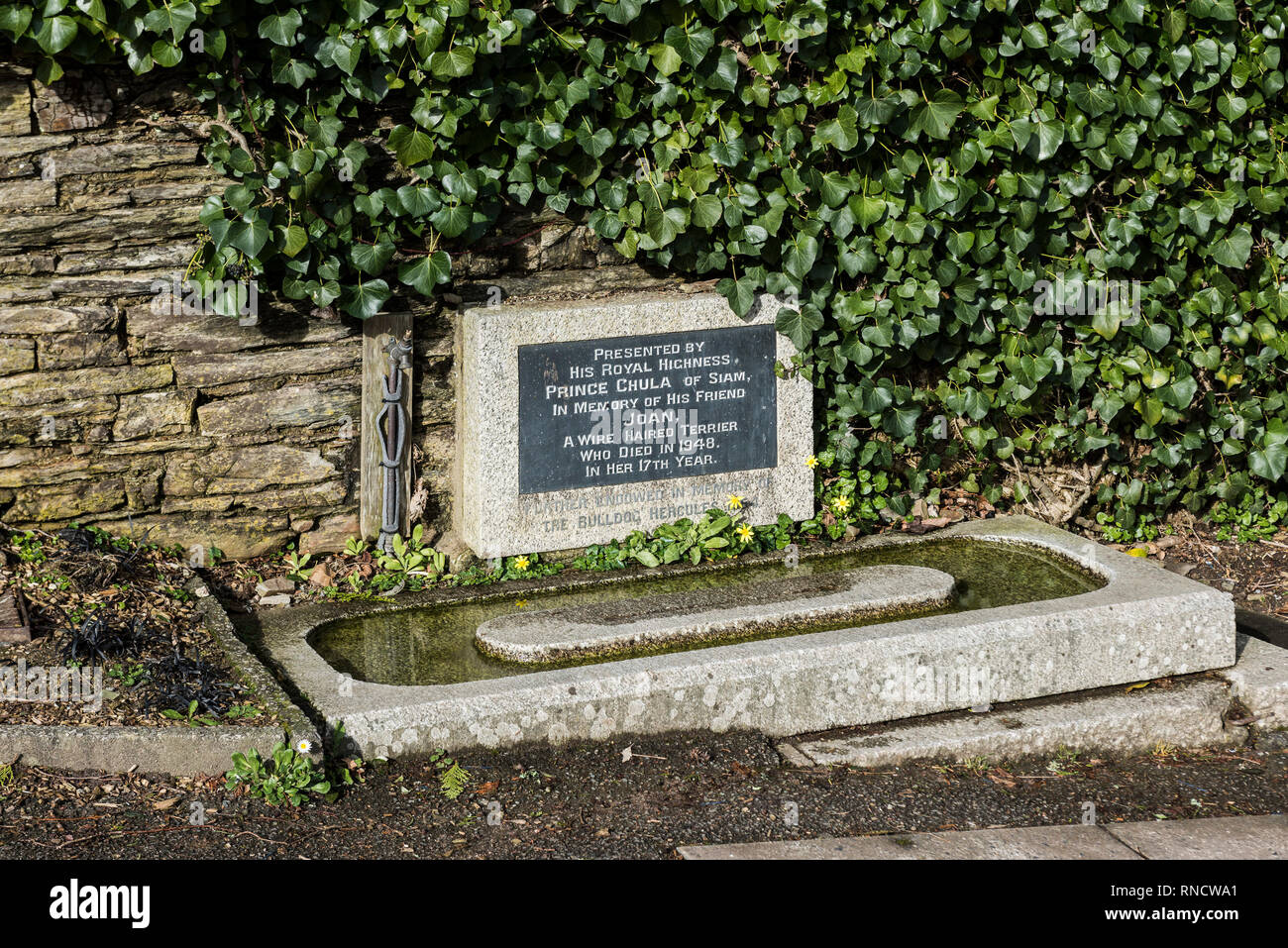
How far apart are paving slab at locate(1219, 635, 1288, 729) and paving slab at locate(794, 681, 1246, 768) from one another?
8 centimetres

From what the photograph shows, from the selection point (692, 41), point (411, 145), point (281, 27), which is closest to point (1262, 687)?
point (692, 41)

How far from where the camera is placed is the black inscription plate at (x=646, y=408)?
5375mm

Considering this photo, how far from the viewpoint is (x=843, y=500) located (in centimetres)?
586

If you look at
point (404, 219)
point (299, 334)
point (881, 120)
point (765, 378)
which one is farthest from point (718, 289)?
point (299, 334)

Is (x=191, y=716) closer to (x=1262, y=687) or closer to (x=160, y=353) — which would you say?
(x=160, y=353)

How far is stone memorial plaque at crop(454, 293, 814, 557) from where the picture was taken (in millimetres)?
5309

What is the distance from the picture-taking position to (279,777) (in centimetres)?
387

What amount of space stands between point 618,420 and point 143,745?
2.30 meters

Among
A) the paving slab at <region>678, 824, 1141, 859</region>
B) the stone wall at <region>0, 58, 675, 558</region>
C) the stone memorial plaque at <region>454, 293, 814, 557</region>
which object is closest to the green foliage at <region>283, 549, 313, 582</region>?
the stone wall at <region>0, 58, 675, 558</region>

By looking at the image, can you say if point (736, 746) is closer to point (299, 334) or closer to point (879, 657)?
point (879, 657)

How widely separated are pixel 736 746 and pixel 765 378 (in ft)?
6.13

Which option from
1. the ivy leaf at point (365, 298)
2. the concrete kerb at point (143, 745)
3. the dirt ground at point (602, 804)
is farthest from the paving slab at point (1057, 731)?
the ivy leaf at point (365, 298)

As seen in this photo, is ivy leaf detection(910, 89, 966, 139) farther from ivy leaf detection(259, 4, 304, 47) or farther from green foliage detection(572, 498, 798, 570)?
ivy leaf detection(259, 4, 304, 47)

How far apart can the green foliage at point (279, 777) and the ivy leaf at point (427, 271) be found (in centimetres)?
190
